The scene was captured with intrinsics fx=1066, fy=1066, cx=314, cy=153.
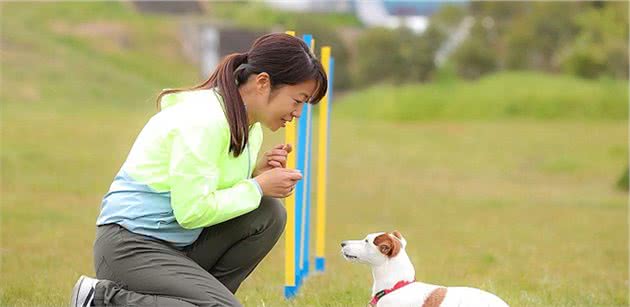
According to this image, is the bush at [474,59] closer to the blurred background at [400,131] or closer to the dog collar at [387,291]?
the blurred background at [400,131]

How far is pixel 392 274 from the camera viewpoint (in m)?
5.04

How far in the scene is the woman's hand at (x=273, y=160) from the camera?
4.84m

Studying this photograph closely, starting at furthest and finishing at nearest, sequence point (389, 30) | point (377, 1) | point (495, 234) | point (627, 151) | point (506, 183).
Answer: point (377, 1) < point (389, 30) < point (627, 151) < point (506, 183) < point (495, 234)

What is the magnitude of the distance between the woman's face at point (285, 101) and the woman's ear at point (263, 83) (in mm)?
28

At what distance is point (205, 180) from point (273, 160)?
0.60 meters

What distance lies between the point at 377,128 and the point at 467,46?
421 inches

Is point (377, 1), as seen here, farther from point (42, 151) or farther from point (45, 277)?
point (45, 277)

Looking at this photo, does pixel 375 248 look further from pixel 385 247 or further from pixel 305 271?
pixel 305 271

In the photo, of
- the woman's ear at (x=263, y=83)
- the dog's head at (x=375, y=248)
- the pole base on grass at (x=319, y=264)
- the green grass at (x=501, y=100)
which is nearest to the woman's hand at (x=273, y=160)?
the woman's ear at (x=263, y=83)

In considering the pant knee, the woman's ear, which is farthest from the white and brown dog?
the woman's ear

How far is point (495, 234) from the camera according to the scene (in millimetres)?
12133

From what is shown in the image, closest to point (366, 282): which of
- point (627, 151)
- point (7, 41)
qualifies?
point (627, 151)

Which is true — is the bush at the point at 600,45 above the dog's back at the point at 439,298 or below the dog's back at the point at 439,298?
above

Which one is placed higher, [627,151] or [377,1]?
[377,1]
